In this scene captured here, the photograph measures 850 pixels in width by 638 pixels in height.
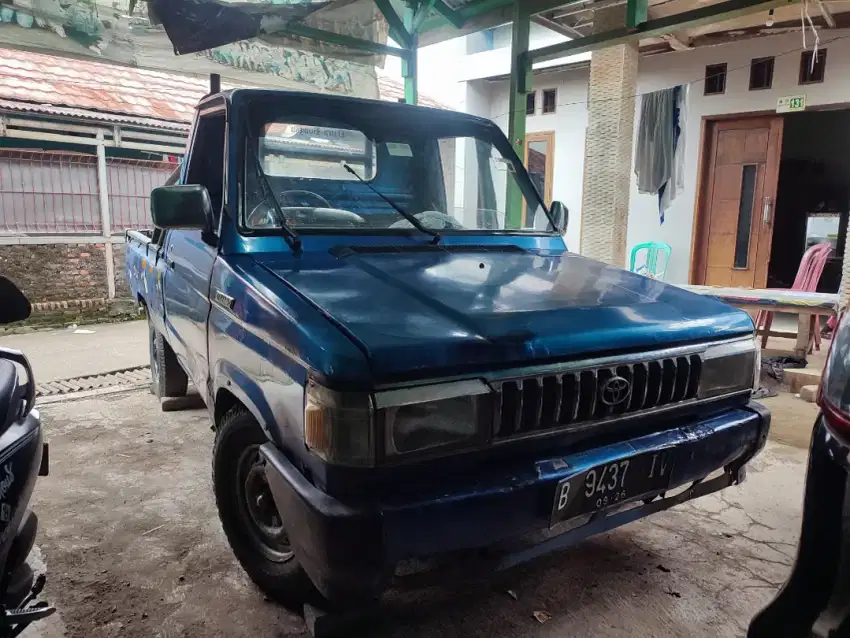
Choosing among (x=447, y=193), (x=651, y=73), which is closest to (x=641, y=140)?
(x=651, y=73)

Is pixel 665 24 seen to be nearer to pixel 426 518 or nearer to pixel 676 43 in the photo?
pixel 676 43

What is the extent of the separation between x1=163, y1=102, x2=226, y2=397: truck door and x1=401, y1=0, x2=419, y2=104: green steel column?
3373 mm

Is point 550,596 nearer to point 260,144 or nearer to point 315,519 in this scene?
point 315,519

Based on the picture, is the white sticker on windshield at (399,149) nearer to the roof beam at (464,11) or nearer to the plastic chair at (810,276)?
the roof beam at (464,11)

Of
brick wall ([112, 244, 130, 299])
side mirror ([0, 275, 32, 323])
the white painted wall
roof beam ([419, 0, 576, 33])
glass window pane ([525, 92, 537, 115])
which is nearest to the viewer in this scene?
side mirror ([0, 275, 32, 323])

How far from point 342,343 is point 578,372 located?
72 cm

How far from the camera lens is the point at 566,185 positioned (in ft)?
34.1

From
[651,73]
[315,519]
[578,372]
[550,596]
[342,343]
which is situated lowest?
[550,596]

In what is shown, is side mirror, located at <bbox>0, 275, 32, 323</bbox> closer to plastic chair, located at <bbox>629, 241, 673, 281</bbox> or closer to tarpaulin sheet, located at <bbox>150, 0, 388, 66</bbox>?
tarpaulin sheet, located at <bbox>150, 0, 388, 66</bbox>

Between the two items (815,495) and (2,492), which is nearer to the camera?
(815,495)

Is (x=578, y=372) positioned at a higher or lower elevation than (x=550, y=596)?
higher

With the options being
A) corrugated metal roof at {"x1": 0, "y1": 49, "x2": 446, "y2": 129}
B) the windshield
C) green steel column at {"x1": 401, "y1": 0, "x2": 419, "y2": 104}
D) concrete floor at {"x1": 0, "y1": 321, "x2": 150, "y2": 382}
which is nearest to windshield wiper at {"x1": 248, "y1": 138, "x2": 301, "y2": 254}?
the windshield

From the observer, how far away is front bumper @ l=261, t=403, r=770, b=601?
1493 millimetres

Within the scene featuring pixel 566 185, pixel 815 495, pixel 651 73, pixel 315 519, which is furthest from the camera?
pixel 566 185
